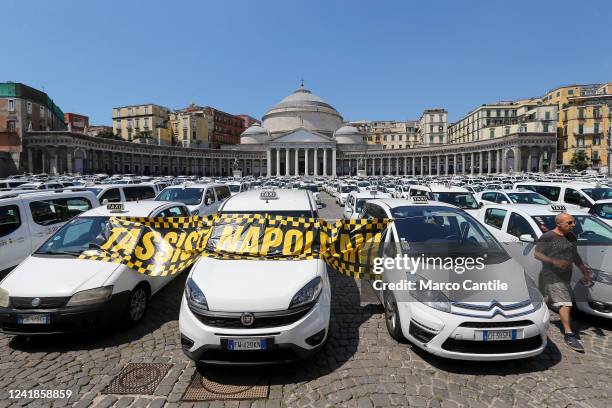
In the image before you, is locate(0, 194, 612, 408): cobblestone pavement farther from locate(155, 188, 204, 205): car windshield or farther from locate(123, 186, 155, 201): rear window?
locate(123, 186, 155, 201): rear window

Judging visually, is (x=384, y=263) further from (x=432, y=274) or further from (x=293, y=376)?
(x=293, y=376)

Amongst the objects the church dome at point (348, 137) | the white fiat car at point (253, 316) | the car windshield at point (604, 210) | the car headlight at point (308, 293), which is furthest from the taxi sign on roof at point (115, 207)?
the church dome at point (348, 137)

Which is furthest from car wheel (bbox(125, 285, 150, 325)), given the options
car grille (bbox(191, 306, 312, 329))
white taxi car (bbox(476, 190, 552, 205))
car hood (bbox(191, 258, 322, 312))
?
white taxi car (bbox(476, 190, 552, 205))

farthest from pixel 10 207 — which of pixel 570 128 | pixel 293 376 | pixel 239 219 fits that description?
pixel 570 128

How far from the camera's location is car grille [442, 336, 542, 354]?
391cm

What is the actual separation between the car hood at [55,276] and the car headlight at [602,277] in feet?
23.6

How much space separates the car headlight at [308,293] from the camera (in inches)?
155

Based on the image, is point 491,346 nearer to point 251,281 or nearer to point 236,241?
point 251,281

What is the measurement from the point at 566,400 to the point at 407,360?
1635mm

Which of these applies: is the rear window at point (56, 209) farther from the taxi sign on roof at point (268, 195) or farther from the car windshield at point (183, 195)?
the taxi sign on roof at point (268, 195)

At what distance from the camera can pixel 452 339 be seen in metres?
3.91

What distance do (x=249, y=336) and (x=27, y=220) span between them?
22.0 feet

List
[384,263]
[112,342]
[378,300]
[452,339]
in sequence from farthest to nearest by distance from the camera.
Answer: [378,300] → [384,263] → [112,342] → [452,339]

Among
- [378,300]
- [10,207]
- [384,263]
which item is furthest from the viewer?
[10,207]
